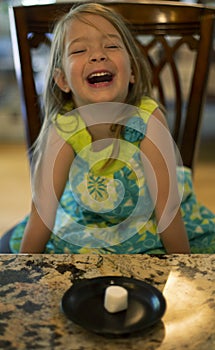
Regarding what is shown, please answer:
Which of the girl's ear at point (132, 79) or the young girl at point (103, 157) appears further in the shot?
the girl's ear at point (132, 79)

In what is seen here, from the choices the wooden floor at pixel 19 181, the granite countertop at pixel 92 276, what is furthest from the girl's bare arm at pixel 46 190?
the wooden floor at pixel 19 181

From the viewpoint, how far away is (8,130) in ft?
12.4

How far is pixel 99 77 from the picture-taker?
1161mm

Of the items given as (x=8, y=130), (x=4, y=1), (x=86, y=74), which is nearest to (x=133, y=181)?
(x=86, y=74)

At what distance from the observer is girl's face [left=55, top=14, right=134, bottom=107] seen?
1162 mm

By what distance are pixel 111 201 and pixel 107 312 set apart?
515mm

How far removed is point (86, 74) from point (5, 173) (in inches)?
80.8

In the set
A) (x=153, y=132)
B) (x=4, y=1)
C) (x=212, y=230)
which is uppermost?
(x=4, y=1)

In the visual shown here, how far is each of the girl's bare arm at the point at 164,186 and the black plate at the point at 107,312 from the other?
36cm

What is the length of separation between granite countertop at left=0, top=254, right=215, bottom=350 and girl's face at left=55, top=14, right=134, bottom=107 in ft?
1.28

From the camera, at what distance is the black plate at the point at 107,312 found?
0.70 meters

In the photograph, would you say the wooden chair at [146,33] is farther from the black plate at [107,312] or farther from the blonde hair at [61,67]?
the black plate at [107,312]

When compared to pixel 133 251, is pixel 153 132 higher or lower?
higher

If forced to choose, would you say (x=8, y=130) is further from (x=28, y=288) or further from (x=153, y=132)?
(x=28, y=288)
